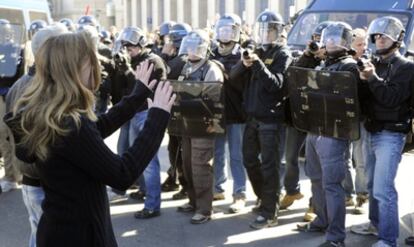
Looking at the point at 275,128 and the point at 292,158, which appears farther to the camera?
the point at 292,158

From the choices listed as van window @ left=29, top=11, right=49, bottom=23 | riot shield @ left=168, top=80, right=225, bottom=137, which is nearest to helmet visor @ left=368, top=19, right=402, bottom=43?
riot shield @ left=168, top=80, right=225, bottom=137

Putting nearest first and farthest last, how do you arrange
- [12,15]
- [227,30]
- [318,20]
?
[227,30], [318,20], [12,15]

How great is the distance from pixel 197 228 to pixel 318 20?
15.6 ft

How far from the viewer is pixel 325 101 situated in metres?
4.40

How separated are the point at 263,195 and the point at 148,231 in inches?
43.9

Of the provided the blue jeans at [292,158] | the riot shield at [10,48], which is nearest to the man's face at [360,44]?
the blue jeans at [292,158]

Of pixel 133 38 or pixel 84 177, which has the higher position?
pixel 133 38

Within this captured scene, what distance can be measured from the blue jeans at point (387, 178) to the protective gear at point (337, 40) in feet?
2.34

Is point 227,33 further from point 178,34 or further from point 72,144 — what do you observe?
point 72,144

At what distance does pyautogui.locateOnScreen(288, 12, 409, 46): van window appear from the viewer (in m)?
8.37

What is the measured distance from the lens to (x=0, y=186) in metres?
6.37

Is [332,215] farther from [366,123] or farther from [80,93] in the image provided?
[80,93]

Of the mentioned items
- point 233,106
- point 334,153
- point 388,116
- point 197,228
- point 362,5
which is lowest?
point 197,228

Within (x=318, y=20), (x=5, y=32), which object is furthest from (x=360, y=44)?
(x=5, y=32)
